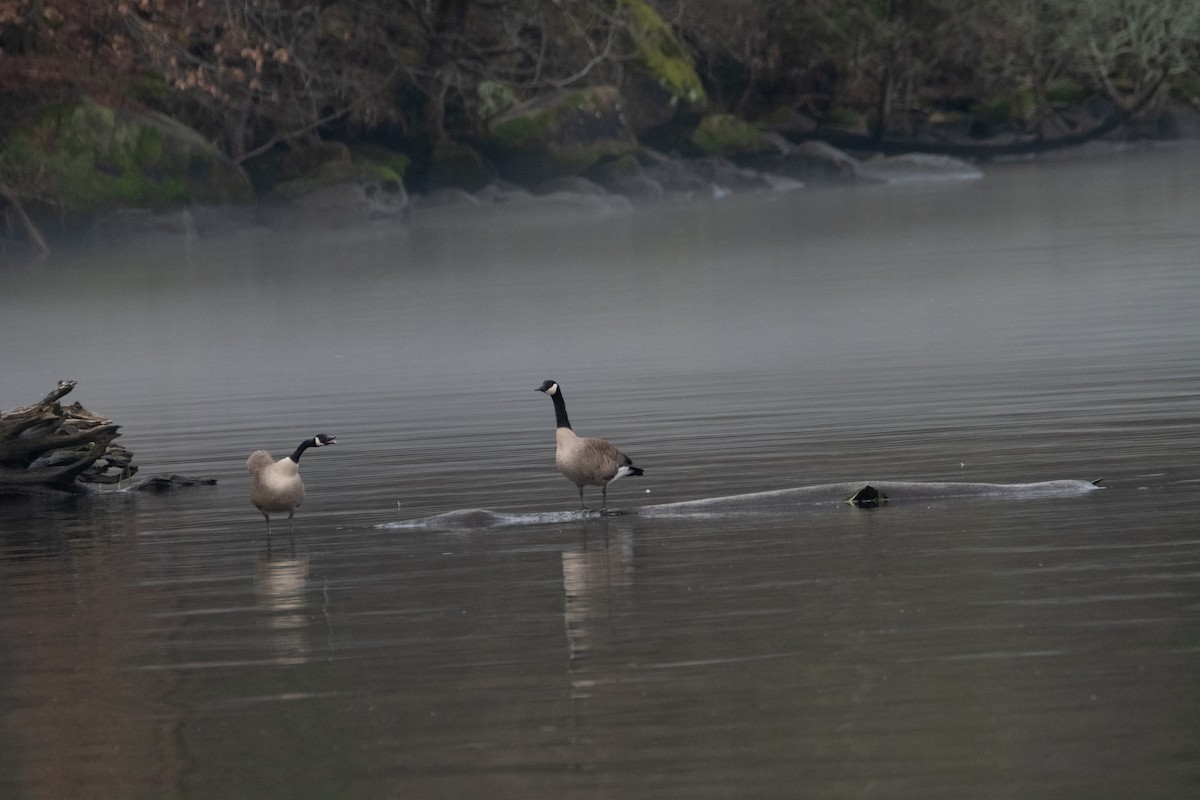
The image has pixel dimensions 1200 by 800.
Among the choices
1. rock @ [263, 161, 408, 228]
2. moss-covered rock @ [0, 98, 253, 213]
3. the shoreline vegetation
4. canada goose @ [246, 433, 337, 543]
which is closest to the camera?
canada goose @ [246, 433, 337, 543]

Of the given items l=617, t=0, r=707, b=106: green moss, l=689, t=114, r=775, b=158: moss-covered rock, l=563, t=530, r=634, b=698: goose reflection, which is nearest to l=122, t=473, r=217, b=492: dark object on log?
l=563, t=530, r=634, b=698: goose reflection

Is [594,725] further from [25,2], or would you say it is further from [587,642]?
[25,2]

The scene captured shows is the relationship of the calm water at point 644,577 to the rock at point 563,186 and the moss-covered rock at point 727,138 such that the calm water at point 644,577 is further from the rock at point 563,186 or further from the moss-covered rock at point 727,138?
the moss-covered rock at point 727,138

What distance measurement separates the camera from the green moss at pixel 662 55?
51.7 m

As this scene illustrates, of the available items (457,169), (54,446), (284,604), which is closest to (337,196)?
(457,169)

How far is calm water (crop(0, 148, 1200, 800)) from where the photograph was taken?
6.33 meters

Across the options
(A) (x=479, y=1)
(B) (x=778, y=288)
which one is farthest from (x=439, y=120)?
→ (B) (x=778, y=288)

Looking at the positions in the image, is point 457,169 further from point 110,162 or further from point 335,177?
point 110,162

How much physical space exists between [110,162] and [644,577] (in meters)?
37.7

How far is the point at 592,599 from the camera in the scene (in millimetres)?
8641

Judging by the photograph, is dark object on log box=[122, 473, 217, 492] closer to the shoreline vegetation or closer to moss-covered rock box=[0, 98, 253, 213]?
the shoreline vegetation

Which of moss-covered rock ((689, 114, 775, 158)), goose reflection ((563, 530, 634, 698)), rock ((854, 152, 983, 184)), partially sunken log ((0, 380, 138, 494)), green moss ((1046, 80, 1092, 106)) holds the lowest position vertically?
goose reflection ((563, 530, 634, 698))

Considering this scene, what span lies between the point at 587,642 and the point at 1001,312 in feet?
49.9

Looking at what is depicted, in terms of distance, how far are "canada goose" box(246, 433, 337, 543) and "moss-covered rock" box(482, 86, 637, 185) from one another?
40.3 meters
